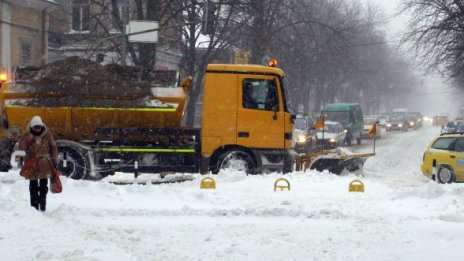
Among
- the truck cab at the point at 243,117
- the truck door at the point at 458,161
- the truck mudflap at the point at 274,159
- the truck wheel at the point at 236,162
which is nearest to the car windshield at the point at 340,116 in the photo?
the truck door at the point at 458,161

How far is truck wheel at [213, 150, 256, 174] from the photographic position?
13043mm

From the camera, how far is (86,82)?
1276cm

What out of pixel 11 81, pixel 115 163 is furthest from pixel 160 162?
pixel 11 81

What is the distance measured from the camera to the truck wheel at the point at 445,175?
57.0 ft

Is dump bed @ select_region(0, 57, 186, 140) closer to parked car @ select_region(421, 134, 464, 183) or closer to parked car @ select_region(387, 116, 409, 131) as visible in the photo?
parked car @ select_region(421, 134, 464, 183)

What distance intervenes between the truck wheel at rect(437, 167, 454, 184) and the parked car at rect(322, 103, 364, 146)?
1983 centimetres

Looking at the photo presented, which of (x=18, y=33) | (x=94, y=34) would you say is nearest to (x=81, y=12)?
(x=94, y=34)

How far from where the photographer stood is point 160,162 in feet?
41.9

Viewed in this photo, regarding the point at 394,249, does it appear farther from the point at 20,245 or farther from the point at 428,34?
the point at 428,34

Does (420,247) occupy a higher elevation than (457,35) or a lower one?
lower

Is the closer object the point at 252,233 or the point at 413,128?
the point at 252,233

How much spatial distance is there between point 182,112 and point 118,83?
151 cm

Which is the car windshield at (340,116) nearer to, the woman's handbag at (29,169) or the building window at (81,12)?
the building window at (81,12)

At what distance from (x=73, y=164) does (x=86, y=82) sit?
5.80ft
